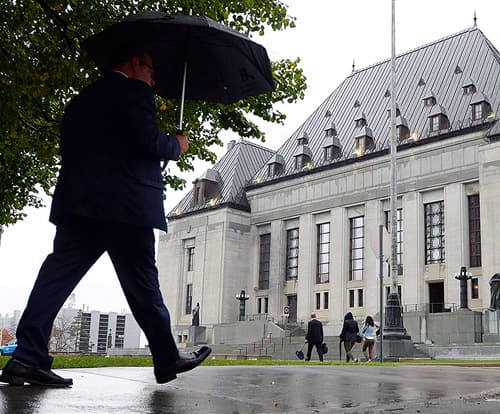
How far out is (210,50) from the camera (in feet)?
17.8

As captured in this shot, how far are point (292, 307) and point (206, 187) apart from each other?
1616cm

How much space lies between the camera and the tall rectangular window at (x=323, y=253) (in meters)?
59.2

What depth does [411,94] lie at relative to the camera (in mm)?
58438

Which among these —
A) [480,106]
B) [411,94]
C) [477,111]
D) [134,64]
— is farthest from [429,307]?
[134,64]

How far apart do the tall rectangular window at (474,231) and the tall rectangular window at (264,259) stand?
21089mm

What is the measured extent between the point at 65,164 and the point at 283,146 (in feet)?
211

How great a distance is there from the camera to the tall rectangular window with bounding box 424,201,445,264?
5084 cm

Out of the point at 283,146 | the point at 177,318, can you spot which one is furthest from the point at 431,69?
the point at 177,318

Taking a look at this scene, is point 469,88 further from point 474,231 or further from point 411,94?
point 474,231

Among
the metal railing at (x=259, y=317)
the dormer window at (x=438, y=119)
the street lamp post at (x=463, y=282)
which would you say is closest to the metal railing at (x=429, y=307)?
the street lamp post at (x=463, y=282)

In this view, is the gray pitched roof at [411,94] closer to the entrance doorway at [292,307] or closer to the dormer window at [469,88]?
the dormer window at [469,88]

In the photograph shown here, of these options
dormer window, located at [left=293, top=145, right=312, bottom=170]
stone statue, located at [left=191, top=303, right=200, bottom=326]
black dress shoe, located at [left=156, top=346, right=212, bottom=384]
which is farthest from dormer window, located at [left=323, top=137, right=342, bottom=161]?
black dress shoe, located at [left=156, top=346, right=212, bottom=384]

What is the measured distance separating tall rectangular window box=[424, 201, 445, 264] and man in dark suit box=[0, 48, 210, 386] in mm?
48282

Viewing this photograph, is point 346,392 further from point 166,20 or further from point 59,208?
point 166,20
